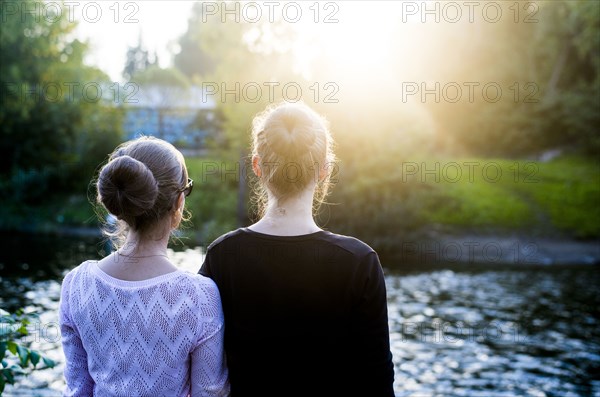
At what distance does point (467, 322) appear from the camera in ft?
39.4

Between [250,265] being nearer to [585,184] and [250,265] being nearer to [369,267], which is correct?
[369,267]

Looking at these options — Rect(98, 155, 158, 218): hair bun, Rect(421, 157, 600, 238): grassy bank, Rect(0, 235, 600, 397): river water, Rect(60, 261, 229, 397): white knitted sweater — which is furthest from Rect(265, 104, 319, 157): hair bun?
Rect(421, 157, 600, 238): grassy bank

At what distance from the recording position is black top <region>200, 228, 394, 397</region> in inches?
90.6

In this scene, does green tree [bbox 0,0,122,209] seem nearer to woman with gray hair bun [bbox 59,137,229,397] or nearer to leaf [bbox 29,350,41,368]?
leaf [bbox 29,350,41,368]

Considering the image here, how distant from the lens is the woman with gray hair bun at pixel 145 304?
238 cm

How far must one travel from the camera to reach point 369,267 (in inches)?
90.4

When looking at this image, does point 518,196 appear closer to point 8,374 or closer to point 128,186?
point 8,374

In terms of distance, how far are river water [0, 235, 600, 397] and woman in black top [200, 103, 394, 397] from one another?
4.27 metres

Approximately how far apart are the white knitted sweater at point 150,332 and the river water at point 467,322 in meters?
3.96

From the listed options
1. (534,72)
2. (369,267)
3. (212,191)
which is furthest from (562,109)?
(369,267)

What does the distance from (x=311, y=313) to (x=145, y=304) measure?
59 cm

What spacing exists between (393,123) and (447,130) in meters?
13.6

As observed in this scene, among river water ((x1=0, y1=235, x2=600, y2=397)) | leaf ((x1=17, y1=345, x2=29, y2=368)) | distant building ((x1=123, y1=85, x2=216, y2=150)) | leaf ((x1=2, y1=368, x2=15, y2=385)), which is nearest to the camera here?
leaf ((x1=17, y1=345, x2=29, y2=368))

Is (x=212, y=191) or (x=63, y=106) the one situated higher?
(x=63, y=106)
